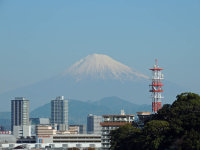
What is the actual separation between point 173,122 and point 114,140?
43.4 m

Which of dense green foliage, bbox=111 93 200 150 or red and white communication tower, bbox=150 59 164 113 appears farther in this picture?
red and white communication tower, bbox=150 59 164 113

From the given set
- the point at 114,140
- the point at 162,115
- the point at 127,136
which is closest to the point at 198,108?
the point at 162,115

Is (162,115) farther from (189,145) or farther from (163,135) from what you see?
(189,145)

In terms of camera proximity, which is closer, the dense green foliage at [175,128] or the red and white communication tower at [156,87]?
the dense green foliage at [175,128]

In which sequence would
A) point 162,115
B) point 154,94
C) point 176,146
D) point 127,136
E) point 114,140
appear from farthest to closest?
point 154,94 → point 114,140 → point 127,136 → point 162,115 → point 176,146

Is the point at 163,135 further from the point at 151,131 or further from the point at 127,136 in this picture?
the point at 127,136

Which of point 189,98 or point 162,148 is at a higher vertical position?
point 189,98

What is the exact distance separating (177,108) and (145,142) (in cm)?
992

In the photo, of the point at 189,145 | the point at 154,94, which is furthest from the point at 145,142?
the point at 154,94

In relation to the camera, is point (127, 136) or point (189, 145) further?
point (127, 136)

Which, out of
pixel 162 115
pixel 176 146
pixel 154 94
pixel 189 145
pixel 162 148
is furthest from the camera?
pixel 154 94

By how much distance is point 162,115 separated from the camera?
116500mm

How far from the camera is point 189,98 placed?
116750mm

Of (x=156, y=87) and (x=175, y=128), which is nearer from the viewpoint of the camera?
(x=175, y=128)
